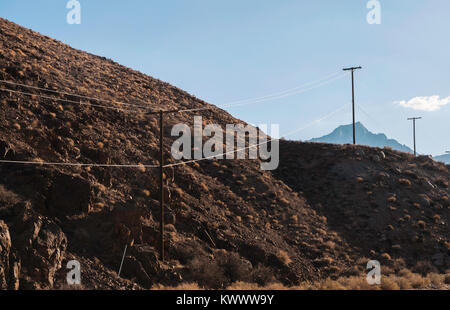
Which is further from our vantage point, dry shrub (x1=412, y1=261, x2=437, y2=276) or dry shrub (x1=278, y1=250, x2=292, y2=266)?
dry shrub (x1=412, y1=261, x2=437, y2=276)

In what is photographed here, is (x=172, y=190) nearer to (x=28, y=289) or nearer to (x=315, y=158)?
(x=28, y=289)

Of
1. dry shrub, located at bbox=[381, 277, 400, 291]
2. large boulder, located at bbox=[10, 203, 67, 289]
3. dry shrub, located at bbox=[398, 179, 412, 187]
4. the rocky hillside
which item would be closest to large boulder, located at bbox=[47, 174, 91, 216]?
the rocky hillside

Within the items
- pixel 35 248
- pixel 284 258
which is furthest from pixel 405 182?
pixel 35 248

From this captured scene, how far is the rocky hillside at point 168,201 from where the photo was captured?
20.0 m

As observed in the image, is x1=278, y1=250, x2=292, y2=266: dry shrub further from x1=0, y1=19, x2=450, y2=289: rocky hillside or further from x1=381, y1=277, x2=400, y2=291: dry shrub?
x1=381, y1=277, x2=400, y2=291: dry shrub

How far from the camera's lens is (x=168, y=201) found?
2628cm

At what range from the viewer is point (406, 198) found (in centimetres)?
3897

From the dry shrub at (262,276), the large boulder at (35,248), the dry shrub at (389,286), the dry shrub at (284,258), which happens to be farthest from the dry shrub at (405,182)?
the large boulder at (35,248)

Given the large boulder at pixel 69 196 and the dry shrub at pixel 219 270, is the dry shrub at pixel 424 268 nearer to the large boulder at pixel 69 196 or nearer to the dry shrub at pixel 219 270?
the dry shrub at pixel 219 270

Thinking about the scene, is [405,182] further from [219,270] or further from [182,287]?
[182,287]

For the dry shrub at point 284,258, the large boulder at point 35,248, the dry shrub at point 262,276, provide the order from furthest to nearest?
1. the dry shrub at point 284,258
2. the dry shrub at point 262,276
3. the large boulder at point 35,248

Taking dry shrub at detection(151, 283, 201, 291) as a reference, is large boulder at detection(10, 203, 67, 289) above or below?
above

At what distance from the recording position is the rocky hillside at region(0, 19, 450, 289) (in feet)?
65.6
